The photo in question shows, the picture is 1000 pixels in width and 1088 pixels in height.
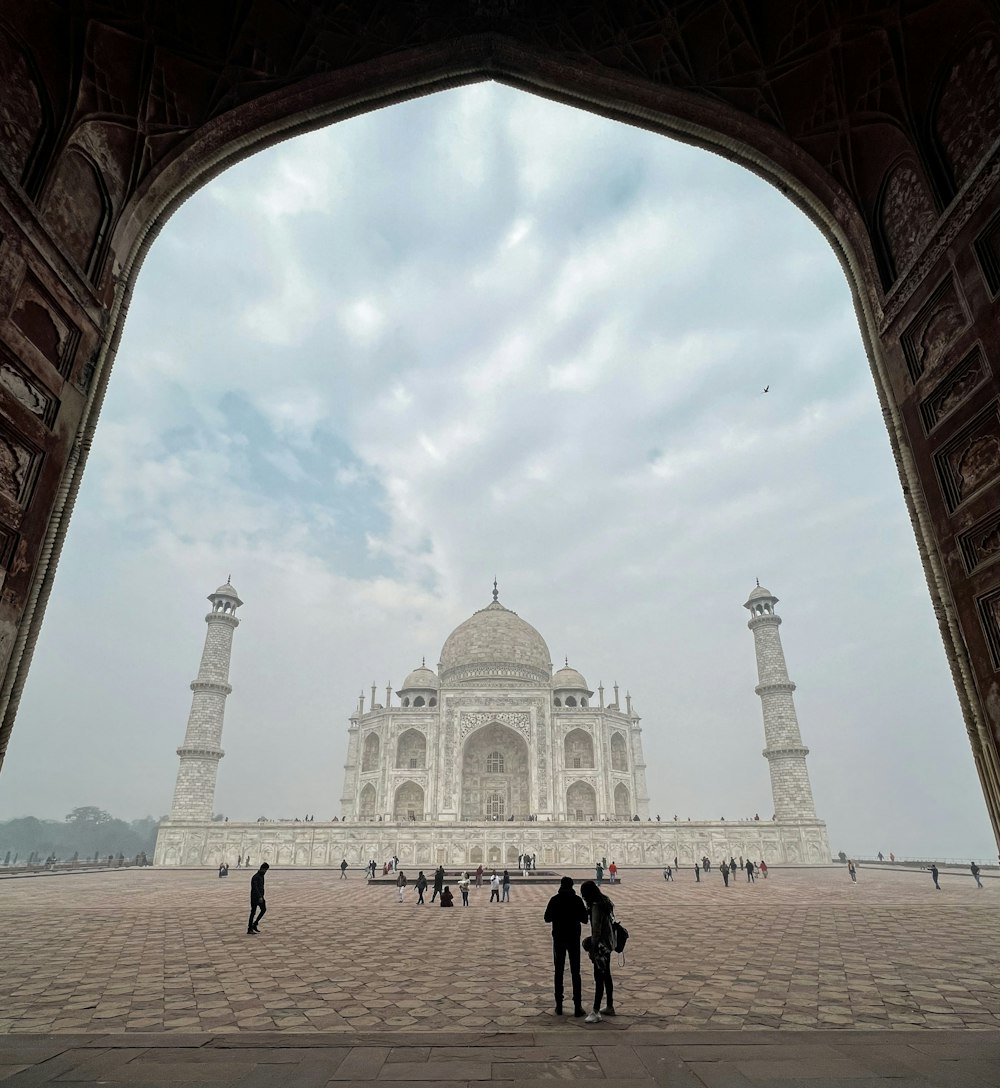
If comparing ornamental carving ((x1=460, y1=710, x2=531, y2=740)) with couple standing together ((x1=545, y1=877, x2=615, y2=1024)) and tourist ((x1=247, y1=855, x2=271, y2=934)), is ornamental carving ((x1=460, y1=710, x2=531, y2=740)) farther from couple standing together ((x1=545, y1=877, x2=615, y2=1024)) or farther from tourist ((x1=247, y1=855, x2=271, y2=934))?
couple standing together ((x1=545, y1=877, x2=615, y2=1024))

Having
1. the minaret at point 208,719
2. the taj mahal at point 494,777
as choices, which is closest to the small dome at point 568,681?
the taj mahal at point 494,777

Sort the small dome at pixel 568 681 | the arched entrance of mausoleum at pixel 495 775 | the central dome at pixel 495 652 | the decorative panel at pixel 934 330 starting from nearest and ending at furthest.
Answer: the decorative panel at pixel 934 330 → the arched entrance of mausoleum at pixel 495 775 → the central dome at pixel 495 652 → the small dome at pixel 568 681

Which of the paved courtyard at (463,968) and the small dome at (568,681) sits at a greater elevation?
the small dome at (568,681)

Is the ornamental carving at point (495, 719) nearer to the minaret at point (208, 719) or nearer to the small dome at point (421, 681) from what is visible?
the small dome at point (421, 681)

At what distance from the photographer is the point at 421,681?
47750mm

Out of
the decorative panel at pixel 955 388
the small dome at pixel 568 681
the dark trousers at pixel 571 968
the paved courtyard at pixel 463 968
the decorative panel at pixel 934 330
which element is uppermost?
the small dome at pixel 568 681

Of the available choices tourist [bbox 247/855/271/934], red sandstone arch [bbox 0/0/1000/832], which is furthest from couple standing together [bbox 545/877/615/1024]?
tourist [bbox 247/855/271/934]

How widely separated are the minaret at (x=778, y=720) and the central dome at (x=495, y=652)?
45.1 feet

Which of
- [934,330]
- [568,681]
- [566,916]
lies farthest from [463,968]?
[568,681]

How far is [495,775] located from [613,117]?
39047 millimetres

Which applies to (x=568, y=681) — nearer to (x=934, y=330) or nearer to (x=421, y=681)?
(x=421, y=681)

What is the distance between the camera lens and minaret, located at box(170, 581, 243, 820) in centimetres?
3431

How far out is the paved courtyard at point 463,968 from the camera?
5.43 m

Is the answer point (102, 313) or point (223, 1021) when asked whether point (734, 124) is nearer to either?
point (102, 313)
